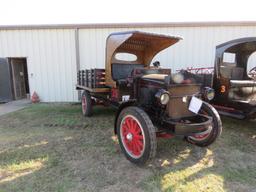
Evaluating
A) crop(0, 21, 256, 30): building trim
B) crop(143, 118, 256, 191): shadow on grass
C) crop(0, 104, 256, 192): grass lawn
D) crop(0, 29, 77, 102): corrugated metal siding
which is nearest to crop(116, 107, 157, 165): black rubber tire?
crop(0, 104, 256, 192): grass lawn

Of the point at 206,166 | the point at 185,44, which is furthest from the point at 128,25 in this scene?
the point at 206,166

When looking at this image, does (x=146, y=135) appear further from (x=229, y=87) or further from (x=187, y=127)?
(x=229, y=87)

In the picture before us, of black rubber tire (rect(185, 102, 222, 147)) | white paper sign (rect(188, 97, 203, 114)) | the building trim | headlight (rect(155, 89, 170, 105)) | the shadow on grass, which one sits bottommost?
the shadow on grass

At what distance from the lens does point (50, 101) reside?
7.50 metres

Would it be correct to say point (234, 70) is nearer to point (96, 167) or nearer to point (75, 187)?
point (96, 167)

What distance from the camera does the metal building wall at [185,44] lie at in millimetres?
6593

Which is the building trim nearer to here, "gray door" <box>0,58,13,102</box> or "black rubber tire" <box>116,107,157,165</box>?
"gray door" <box>0,58,13,102</box>

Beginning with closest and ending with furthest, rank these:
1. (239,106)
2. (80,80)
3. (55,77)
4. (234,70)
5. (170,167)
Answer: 1. (170,167)
2. (239,106)
3. (234,70)
4. (80,80)
5. (55,77)

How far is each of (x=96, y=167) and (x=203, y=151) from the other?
1707 millimetres

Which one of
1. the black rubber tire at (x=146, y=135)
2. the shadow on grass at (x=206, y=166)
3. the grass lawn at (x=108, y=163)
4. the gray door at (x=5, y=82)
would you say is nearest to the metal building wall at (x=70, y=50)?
the gray door at (x=5, y=82)

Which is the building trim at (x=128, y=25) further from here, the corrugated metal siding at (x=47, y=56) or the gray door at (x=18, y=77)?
the gray door at (x=18, y=77)

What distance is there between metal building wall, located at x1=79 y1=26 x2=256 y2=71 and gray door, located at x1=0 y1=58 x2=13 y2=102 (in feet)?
9.96

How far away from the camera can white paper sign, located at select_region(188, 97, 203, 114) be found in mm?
2781

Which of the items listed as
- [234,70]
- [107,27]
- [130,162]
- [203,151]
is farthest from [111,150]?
[107,27]
